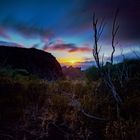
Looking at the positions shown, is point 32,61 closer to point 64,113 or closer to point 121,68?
point 121,68

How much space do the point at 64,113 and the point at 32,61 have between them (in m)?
8.05

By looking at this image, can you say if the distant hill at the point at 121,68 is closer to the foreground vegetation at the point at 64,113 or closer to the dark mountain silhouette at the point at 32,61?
the dark mountain silhouette at the point at 32,61

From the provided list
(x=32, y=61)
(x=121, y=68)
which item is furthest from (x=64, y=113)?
(x=32, y=61)

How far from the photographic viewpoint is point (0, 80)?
858 cm

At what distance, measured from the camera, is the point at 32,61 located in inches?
583

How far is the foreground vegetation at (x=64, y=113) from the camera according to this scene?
6.15 m

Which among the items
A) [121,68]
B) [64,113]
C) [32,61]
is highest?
[32,61]

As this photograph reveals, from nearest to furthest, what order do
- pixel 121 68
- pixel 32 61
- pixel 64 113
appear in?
pixel 64 113 → pixel 121 68 → pixel 32 61

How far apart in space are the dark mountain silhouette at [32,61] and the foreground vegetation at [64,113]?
5.19 meters

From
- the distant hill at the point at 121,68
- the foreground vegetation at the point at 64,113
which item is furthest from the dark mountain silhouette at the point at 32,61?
the foreground vegetation at the point at 64,113

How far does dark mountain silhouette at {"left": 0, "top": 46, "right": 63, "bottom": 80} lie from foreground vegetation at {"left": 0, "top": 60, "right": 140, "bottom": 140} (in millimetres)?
5189

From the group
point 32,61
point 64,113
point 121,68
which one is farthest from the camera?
point 32,61

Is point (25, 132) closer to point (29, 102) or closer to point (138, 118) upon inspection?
point (29, 102)

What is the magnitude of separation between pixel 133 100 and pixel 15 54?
8.83 metres
